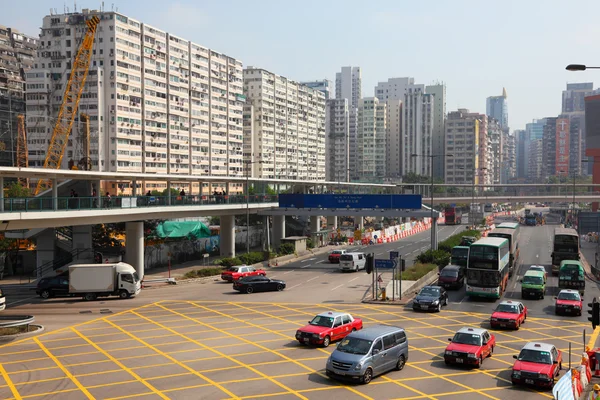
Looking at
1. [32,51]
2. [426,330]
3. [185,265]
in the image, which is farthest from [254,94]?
[426,330]

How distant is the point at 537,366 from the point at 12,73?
5344 inches

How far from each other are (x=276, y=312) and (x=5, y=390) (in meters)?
16.2

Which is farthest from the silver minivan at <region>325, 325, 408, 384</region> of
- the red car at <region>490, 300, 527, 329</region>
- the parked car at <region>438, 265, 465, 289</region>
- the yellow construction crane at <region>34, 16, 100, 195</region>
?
the yellow construction crane at <region>34, 16, 100, 195</region>

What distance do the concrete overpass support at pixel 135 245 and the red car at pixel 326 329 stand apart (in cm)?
2568

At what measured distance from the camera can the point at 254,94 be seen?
15662cm

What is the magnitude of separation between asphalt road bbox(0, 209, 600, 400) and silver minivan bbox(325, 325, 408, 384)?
1.33ft

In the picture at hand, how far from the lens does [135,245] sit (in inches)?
1866

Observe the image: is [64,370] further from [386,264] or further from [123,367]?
[386,264]

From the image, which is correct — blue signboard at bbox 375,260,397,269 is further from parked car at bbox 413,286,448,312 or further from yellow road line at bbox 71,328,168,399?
yellow road line at bbox 71,328,168,399

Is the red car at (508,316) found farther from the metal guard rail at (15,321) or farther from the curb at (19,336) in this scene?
the metal guard rail at (15,321)

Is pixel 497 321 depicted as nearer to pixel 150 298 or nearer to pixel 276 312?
pixel 276 312

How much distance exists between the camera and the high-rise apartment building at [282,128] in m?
157

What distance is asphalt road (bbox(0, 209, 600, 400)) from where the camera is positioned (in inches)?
754

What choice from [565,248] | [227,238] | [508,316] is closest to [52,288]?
[227,238]
